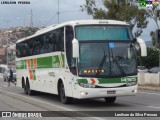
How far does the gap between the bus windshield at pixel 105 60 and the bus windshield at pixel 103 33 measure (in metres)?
0.30

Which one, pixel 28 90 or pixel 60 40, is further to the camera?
pixel 28 90

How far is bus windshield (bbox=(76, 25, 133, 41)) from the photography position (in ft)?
55.7

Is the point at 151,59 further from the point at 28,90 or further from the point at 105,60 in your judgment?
the point at 105,60

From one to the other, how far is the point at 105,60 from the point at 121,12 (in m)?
30.0

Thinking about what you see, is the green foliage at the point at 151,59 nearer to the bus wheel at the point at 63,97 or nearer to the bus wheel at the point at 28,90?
the bus wheel at the point at 28,90

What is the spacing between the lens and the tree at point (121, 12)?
151ft

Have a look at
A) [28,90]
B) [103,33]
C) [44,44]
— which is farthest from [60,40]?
[28,90]

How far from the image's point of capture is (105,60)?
1664 centimetres

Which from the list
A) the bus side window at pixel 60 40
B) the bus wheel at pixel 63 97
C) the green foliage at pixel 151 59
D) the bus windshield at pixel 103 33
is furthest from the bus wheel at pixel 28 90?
the green foliage at pixel 151 59

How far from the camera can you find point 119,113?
48.7 feet

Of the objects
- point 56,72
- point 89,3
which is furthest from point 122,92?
point 89,3

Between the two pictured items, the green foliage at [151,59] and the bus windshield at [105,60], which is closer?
the bus windshield at [105,60]

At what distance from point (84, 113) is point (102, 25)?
156 inches

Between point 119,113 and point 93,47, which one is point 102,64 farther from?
point 119,113
